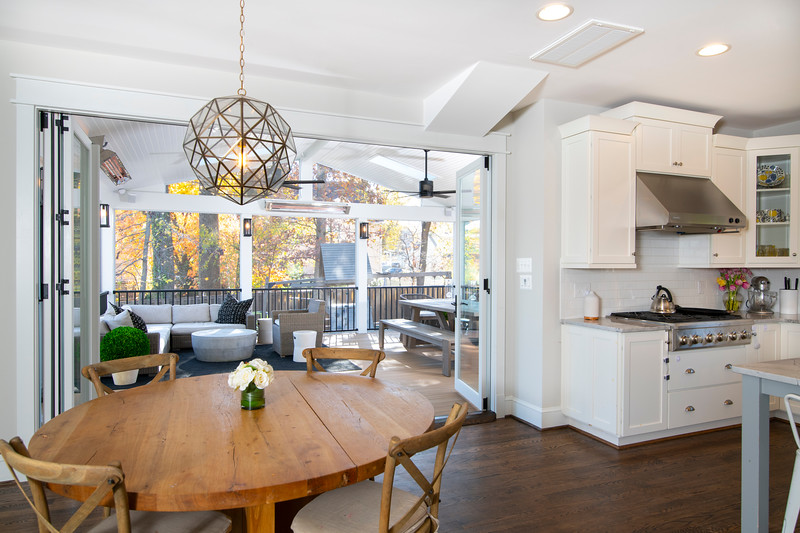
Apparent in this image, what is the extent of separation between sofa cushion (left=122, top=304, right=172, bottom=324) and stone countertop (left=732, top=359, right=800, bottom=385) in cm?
742

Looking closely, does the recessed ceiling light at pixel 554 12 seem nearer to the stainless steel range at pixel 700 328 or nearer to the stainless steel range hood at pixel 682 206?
the stainless steel range hood at pixel 682 206

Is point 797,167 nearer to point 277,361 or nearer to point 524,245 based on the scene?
point 524,245

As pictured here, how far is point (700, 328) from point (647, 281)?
29.5 inches

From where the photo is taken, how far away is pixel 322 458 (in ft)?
4.77

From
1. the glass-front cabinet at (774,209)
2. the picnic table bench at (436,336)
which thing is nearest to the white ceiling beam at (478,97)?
the glass-front cabinet at (774,209)

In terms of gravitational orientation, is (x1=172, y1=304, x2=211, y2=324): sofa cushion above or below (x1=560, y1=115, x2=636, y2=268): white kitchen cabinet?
below

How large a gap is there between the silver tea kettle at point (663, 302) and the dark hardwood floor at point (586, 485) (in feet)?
3.32

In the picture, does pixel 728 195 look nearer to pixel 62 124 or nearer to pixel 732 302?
pixel 732 302

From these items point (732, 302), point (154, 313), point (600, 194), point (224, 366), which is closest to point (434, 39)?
point (600, 194)

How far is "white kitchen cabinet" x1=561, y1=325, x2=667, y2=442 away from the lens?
3393 mm

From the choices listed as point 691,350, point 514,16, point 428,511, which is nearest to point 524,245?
point 691,350

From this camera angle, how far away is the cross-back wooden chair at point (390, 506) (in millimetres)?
1408

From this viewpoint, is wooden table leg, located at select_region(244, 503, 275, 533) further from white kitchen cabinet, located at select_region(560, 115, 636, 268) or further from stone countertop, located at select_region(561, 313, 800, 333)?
white kitchen cabinet, located at select_region(560, 115, 636, 268)

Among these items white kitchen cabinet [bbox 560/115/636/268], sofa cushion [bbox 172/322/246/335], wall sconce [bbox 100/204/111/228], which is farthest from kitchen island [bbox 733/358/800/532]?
wall sconce [bbox 100/204/111/228]
